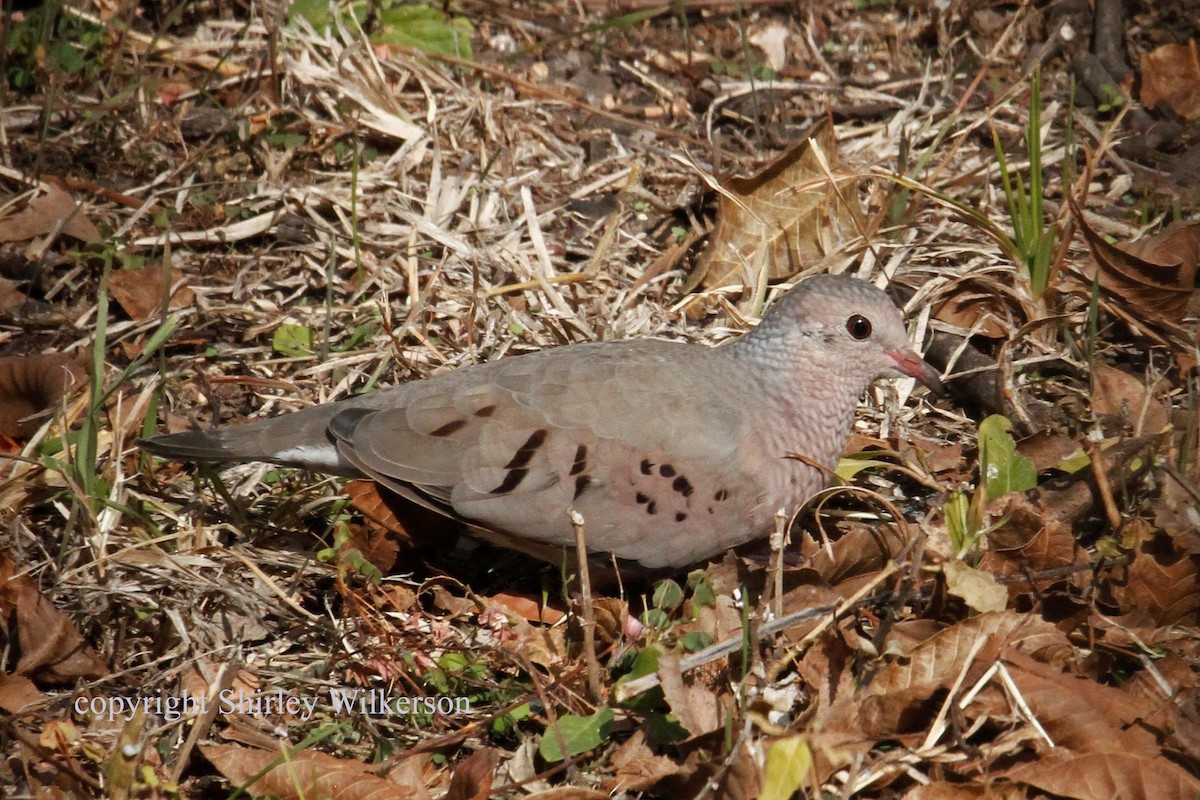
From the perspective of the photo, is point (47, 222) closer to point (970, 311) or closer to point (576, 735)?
point (576, 735)

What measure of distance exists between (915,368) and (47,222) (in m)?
2.88

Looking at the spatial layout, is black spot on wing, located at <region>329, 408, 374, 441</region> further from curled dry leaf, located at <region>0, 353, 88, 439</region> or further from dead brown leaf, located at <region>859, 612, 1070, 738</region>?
dead brown leaf, located at <region>859, 612, 1070, 738</region>

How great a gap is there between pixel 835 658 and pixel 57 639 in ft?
6.04

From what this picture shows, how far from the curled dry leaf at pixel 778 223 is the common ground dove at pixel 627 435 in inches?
31.2

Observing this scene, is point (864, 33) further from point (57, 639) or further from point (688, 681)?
point (57, 639)

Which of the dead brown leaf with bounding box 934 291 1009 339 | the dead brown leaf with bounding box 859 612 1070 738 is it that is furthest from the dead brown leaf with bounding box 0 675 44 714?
the dead brown leaf with bounding box 934 291 1009 339

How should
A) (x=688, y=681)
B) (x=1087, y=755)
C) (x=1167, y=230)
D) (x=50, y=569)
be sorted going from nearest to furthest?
(x=1087, y=755)
(x=688, y=681)
(x=50, y=569)
(x=1167, y=230)

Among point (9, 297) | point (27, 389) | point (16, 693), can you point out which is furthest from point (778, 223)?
point (16, 693)

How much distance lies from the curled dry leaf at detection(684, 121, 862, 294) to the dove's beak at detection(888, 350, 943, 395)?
835 millimetres

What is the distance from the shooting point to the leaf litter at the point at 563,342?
2619 mm

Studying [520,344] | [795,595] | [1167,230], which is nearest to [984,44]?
[1167,230]

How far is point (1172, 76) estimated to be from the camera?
181 inches

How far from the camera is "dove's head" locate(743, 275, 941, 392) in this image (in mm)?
3270

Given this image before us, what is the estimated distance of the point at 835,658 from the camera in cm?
277
